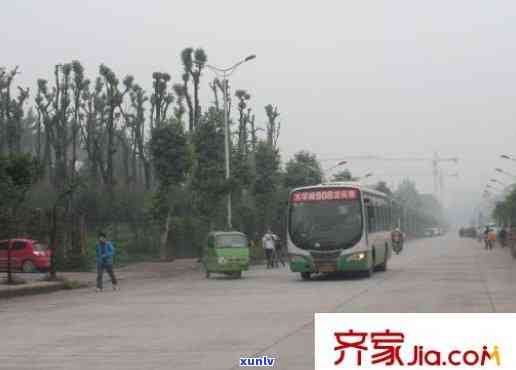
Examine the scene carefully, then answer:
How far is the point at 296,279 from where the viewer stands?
31.6 metres

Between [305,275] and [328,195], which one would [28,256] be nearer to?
[305,275]

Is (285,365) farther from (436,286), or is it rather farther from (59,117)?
(59,117)

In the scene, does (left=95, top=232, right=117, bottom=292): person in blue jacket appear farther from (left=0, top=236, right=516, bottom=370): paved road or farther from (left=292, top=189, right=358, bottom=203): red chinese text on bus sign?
(left=292, top=189, right=358, bottom=203): red chinese text on bus sign

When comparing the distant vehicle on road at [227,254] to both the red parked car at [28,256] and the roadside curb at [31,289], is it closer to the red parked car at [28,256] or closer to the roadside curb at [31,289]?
the roadside curb at [31,289]

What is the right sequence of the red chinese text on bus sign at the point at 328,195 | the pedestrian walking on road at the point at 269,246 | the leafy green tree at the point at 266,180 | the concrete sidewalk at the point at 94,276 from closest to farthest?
the concrete sidewalk at the point at 94,276, the red chinese text on bus sign at the point at 328,195, the pedestrian walking on road at the point at 269,246, the leafy green tree at the point at 266,180

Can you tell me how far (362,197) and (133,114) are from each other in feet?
151

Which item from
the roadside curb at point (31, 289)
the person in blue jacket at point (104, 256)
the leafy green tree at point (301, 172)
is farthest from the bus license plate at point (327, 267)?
the leafy green tree at point (301, 172)

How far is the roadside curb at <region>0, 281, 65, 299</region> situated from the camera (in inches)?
1004

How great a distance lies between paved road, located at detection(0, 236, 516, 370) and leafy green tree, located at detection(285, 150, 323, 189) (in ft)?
127

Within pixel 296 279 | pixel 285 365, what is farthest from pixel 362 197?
pixel 285 365

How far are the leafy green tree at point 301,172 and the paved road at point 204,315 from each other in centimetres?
3865

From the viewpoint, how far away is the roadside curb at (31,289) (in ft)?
83.7

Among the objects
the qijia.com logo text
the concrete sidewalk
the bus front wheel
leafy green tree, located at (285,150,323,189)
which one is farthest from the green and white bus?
leafy green tree, located at (285,150,323,189)

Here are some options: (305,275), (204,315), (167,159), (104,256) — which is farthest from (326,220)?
(167,159)
